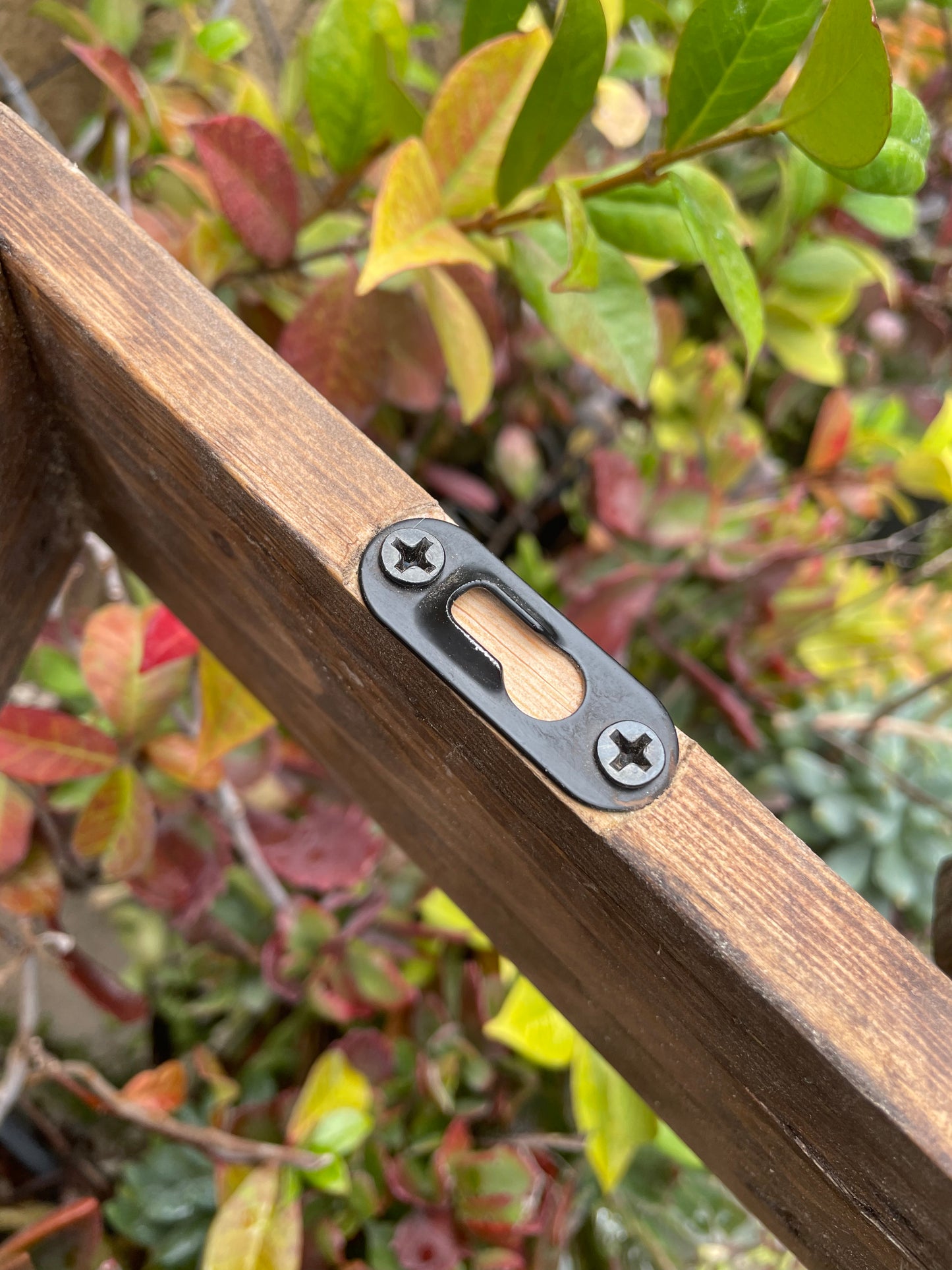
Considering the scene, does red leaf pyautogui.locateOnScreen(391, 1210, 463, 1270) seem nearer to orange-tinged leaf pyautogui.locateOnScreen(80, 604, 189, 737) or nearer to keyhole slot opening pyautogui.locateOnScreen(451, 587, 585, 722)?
orange-tinged leaf pyautogui.locateOnScreen(80, 604, 189, 737)

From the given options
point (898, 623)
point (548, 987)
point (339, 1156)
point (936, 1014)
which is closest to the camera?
point (936, 1014)

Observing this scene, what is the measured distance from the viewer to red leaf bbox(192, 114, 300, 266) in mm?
502

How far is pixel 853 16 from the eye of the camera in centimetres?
29

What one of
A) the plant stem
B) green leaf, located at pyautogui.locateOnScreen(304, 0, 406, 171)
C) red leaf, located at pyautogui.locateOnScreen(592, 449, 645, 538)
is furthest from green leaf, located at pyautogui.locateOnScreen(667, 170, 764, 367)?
red leaf, located at pyautogui.locateOnScreen(592, 449, 645, 538)

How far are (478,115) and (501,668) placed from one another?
1.21 ft

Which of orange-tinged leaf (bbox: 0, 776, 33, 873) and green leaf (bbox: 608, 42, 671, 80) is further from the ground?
green leaf (bbox: 608, 42, 671, 80)

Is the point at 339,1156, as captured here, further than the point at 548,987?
Yes

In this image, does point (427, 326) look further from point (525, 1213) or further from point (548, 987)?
point (525, 1213)

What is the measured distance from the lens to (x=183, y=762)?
1.78 ft

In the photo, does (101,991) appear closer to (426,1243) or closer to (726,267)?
(426,1243)

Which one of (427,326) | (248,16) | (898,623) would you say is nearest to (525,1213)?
(427,326)

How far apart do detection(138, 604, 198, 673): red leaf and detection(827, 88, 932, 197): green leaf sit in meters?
0.41

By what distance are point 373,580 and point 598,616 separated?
0.69 m

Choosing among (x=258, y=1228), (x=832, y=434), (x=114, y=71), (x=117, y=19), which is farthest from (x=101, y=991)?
(x=832, y=434)
